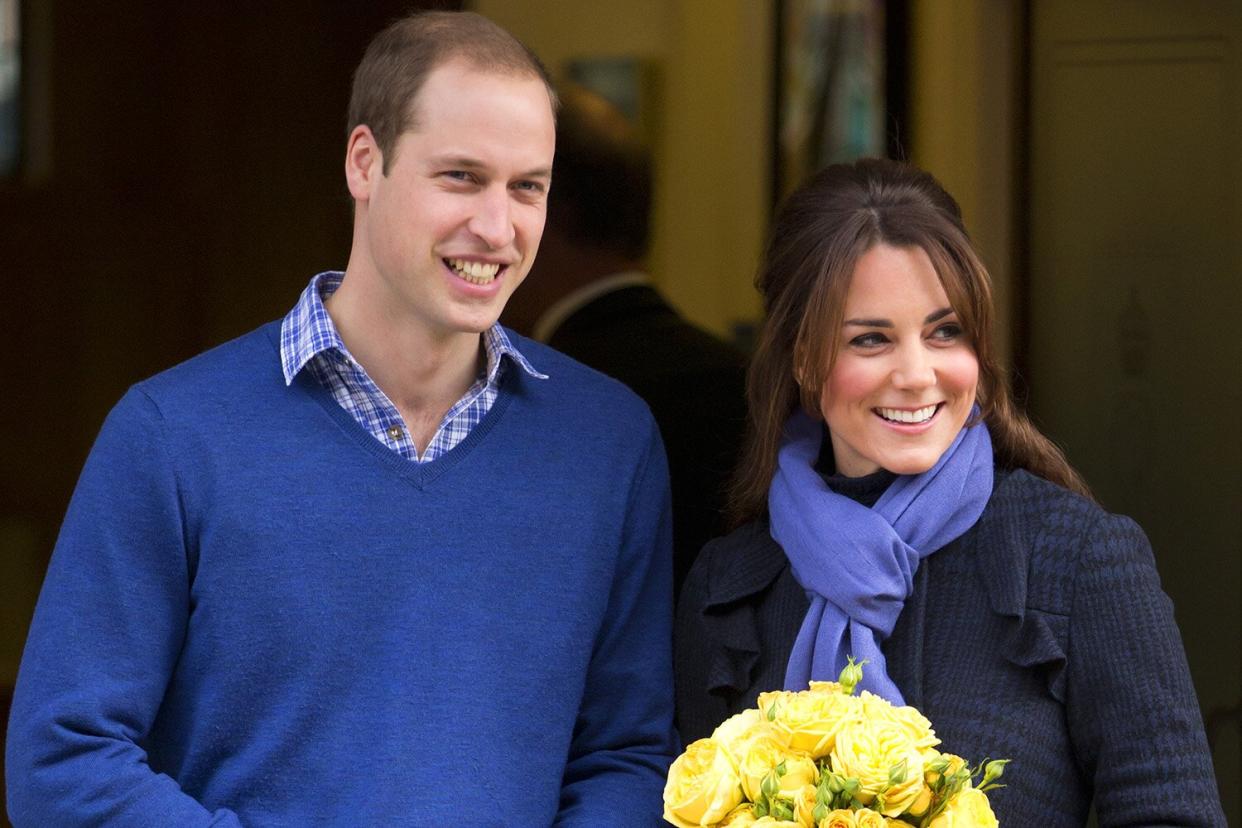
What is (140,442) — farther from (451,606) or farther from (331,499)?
(451,606)

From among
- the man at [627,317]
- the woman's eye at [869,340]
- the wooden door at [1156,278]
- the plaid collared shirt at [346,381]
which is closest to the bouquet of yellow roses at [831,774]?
the woman's eye at [869,340]

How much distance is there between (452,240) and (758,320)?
1.80 meters

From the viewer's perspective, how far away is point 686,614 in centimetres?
266

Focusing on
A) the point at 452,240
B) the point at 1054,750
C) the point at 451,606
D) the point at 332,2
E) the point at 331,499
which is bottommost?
the point at 1054,750

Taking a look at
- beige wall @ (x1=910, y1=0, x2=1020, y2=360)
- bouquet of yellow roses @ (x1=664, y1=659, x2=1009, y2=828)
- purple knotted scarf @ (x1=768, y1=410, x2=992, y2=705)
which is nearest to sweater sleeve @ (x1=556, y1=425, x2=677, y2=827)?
purple knotted scarf @ (x1=768, y1=410, x2=992, y2=705)

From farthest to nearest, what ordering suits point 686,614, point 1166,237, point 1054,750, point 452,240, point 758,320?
point 758,320
point 1166,237
point 686,614
point 452,240
point 1054,750

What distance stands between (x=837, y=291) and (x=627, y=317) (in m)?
1.24

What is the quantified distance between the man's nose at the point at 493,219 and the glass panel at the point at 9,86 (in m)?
2.66

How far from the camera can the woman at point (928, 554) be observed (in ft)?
7.38

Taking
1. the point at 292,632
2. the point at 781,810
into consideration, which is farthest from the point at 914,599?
the point at 292,632

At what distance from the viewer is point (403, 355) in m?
2.52

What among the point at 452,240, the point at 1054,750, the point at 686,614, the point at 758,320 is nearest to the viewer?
the point at 1054,750

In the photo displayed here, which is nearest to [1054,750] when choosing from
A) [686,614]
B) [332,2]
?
[686,614]

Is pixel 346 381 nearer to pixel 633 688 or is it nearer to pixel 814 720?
pixel 633 688
